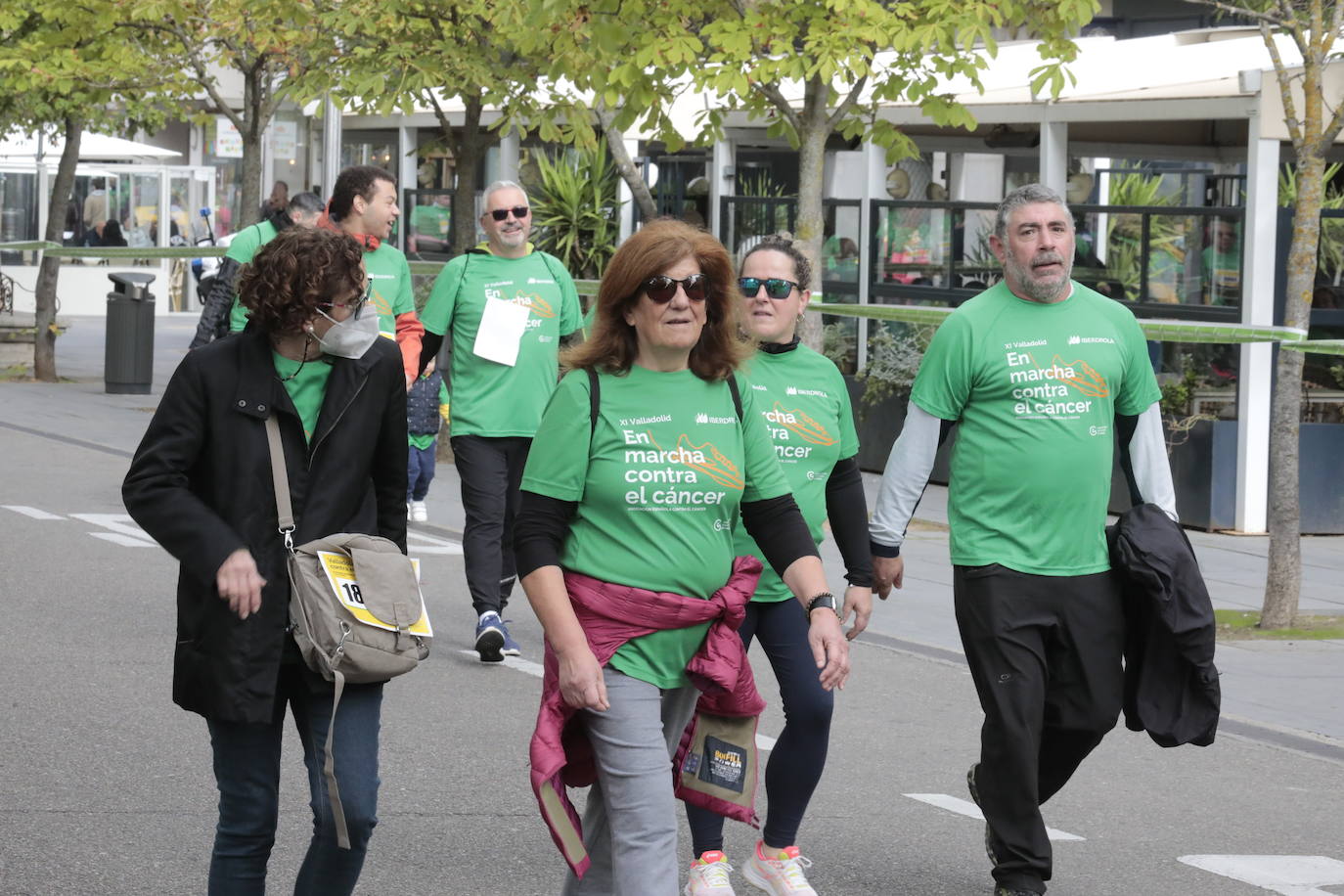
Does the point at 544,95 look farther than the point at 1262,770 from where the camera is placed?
Yes

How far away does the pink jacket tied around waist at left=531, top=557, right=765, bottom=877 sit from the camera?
4.03 meters

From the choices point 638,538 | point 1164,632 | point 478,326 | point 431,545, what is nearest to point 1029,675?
point 1164,632

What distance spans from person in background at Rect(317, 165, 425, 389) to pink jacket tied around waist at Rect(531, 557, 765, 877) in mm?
4119

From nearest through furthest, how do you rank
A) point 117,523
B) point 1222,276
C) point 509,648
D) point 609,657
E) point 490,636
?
point 609,657 → point 490,636 → point 509,648 → point 117,523 → point 1222,276

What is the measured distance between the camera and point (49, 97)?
2184 cm

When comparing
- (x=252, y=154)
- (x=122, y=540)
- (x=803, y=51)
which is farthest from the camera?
(x=252, y=154)

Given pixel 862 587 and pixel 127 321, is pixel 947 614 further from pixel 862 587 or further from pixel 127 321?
pixel 127 321

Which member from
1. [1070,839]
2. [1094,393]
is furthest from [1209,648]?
[1070,839]

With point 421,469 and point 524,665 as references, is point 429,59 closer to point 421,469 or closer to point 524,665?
point 421,469

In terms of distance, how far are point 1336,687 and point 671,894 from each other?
5124 mm

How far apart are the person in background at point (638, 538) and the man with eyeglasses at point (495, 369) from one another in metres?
4.03

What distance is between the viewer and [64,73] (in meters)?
18.8

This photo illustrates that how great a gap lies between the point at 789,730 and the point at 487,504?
328 centimetres

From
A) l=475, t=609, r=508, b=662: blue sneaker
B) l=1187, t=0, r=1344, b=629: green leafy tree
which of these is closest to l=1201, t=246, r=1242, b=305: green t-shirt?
l=1187, t=0, r=1344, b=629: green leafy tree
